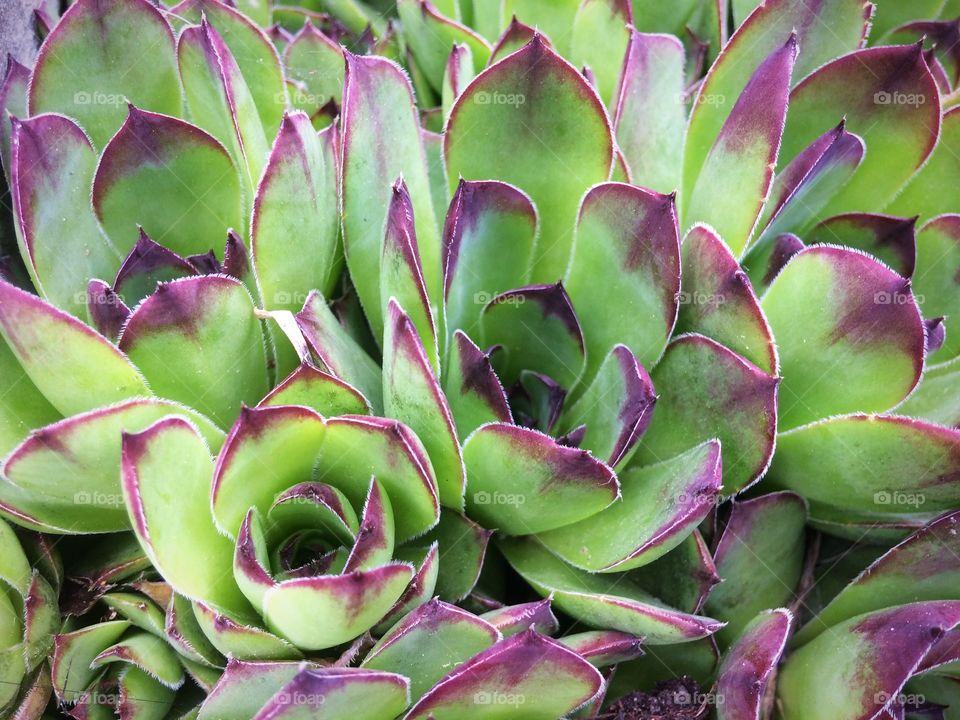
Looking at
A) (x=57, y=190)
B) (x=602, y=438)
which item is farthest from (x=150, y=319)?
(x=602, y=438)

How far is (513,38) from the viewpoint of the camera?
1.08 metres

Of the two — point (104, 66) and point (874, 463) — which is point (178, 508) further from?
point (874, 463)

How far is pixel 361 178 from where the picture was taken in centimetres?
95

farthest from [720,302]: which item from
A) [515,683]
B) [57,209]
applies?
[57,209]

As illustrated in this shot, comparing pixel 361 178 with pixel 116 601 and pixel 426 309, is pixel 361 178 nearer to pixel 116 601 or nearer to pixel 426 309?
pixel 426 309

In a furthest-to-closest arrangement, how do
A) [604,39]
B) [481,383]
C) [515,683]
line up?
[604,39] < [481,383] < [515,683]

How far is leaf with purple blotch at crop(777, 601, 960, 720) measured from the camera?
2.50ft

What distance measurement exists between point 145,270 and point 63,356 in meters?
0.17

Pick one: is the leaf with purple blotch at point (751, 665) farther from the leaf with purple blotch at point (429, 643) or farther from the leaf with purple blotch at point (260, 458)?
the leaf with purple blotch at point (260, 458)

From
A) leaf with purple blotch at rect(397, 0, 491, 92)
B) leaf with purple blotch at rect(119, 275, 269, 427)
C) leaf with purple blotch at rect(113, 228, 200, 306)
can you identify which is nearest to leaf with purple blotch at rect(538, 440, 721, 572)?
leaf with purple blotch at rect(119, 275, 269, 427)

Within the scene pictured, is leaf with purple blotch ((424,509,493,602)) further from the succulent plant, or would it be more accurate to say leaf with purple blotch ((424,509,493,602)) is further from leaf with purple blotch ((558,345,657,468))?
leaf with purple blotch ((558,345,657,468))

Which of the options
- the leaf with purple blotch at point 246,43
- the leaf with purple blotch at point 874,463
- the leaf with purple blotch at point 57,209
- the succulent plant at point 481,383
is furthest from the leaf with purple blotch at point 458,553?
the leaf with purple blotch at point 246,43

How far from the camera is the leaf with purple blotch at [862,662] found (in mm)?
761

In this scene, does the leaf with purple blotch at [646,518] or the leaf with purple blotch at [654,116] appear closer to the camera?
the leaf with purple blotch at [646,518]
